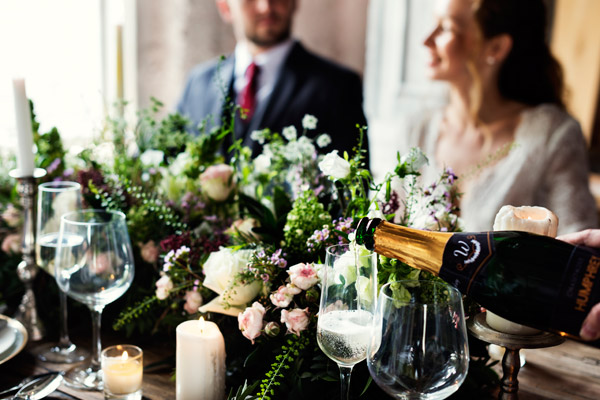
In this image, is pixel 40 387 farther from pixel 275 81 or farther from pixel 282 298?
pixel 275 81

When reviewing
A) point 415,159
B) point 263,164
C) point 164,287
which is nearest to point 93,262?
point 164,287

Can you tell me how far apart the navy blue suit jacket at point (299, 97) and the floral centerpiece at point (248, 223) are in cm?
106

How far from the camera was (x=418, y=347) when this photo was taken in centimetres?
57

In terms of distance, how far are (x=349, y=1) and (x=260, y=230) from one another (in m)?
2.43

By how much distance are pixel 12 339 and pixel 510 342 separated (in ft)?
2.50

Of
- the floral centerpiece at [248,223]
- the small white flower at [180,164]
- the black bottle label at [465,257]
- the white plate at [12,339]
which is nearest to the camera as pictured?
the black bottle label at [465,257]

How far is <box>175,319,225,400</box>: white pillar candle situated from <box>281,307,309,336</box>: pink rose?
0.35 feet

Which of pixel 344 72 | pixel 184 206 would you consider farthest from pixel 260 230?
pixel 344 72

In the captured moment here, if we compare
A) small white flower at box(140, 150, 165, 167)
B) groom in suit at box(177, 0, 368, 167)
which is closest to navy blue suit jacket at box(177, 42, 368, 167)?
groom in suit at box(177, 0, 368, 167)

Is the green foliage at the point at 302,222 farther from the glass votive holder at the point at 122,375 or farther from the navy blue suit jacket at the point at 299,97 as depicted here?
the navy blue suit jacket at the point at 299,97

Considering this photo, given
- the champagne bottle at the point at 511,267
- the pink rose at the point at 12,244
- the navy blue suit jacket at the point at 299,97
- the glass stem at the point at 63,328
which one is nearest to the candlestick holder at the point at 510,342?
the champagne bottle at the point at 511,267

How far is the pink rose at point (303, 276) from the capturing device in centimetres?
76

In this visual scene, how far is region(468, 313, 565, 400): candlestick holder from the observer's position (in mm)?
687

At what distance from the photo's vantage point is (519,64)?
1922 millimetres
